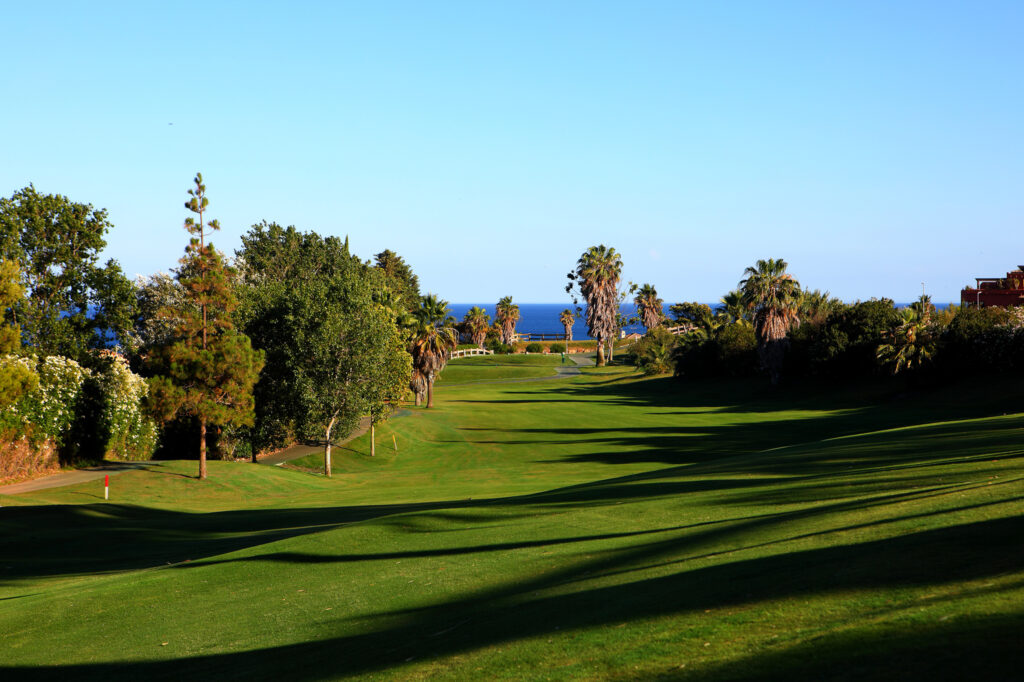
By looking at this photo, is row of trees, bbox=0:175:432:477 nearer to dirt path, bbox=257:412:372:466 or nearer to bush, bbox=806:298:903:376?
dirt path, bbox=257:412:372:466

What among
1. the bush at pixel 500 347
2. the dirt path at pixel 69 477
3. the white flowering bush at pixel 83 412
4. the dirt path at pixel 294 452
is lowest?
the dirt path at pixel 294 452

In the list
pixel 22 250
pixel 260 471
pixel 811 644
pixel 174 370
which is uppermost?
pixel 22 250

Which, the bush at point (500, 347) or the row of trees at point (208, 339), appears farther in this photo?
the bush at point (500, 347)

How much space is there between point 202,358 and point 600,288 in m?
82.2

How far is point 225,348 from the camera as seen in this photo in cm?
3725

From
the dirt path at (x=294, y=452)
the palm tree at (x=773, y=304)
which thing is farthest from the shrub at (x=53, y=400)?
the palm tree at (x=773, y=304)

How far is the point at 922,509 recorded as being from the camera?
10.9m

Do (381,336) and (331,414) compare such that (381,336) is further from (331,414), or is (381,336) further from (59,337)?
(59,337)

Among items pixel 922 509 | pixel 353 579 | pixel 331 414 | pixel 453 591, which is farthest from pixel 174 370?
pixel 922 509

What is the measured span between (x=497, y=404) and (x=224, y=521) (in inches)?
1791

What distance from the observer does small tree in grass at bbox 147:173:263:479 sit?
36594 mm

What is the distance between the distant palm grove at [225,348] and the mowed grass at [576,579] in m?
8.04

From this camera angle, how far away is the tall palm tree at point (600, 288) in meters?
114

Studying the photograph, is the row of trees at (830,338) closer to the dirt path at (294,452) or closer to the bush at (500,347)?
the bush at (500,347)
